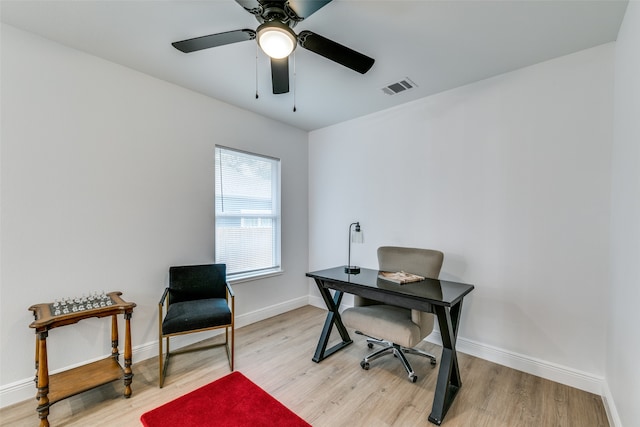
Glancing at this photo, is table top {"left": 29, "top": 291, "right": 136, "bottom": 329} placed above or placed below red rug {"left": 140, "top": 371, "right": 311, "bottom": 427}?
above

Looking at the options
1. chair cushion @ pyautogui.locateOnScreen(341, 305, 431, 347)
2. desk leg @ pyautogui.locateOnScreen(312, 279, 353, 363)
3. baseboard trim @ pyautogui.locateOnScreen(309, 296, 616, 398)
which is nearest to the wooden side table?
desk leg @ pyautogui.locateOnScreen(312, 279, 353, 363)

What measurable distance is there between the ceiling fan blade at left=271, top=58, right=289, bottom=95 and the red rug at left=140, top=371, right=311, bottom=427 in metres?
2.27

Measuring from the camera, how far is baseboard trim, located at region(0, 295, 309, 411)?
1.90 m

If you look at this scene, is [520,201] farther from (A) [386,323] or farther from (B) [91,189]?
(B) [91,189]

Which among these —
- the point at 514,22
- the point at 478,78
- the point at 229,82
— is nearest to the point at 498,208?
the point at 478,78

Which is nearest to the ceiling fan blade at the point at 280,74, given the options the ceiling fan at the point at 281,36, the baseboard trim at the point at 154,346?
the ceiling fan at the point at 281,36

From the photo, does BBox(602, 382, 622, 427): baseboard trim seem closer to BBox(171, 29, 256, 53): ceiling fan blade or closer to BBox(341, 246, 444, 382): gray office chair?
BBox(341, 246, 444, 382): gray office chair

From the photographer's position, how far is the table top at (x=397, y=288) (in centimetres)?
190

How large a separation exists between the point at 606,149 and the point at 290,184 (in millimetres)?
3104

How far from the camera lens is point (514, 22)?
182 centimetres

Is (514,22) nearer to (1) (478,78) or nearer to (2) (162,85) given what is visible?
(1) (478,78)

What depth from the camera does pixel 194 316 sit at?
2215mm

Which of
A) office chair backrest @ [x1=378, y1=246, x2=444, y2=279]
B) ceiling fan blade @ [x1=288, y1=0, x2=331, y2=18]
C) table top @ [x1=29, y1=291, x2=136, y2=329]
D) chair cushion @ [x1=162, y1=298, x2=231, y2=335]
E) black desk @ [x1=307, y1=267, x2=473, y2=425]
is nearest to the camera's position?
ceiling fan blade @ [x1=288, y1=0, x2=331, y2=18]

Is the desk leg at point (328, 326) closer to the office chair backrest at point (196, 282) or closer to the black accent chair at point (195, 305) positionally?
the black accent chair at point (195, 305)
